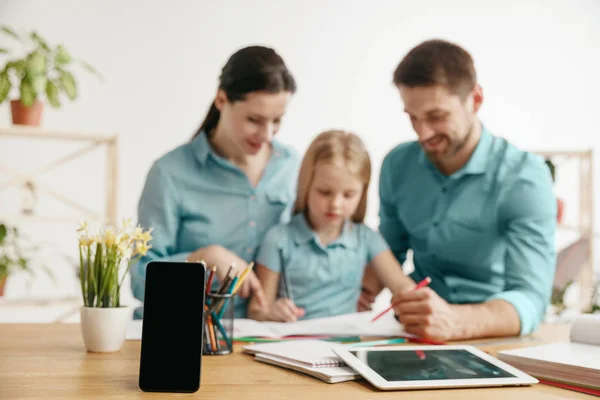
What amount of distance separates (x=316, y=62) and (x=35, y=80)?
4.79 ft

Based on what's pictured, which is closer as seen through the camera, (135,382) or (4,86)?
(135,382)

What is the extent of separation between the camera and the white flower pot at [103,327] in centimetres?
106

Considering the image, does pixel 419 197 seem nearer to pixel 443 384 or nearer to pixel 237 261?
pixel 237 261

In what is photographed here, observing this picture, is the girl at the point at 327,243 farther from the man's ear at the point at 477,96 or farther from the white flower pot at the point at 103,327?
the white flower pot at the point at 103,327

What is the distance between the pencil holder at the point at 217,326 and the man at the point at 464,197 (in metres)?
0.72

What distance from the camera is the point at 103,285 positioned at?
1062 millimetres

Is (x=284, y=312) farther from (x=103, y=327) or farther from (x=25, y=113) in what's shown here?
(x=25, y=113)

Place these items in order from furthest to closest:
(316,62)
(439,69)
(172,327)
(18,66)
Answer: (316,62), (18,66), (439,69), (172,327)

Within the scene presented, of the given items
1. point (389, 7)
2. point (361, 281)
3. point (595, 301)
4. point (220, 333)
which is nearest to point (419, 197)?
point (361, 281)

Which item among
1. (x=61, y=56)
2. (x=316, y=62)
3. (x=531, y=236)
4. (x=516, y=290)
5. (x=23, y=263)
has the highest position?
(x=316, y=62)

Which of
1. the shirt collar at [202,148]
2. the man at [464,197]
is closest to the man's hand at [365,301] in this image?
the man at [464,197]

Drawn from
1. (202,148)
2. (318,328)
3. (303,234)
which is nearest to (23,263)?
(202,148)

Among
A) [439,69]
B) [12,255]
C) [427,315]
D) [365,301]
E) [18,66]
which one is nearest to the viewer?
[427,315]

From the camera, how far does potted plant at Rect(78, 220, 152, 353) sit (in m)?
1.06
